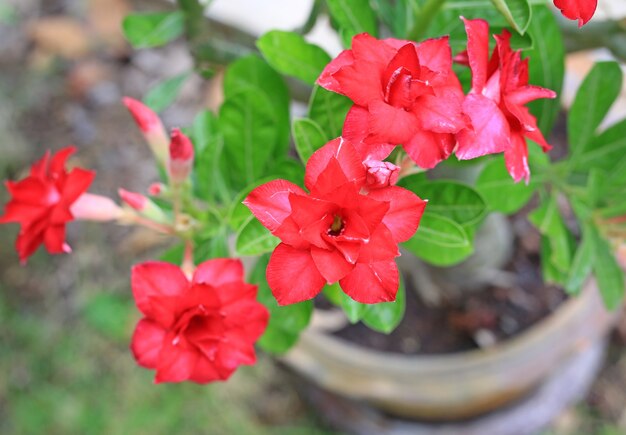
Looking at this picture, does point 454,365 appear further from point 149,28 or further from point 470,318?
point 149,28

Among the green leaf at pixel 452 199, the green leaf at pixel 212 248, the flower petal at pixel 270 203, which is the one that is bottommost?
the green leaf at pixel 212 248

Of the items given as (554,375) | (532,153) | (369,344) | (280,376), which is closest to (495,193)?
(532,153)

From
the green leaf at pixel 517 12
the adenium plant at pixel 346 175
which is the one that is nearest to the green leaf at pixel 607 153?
the adenium plant at pixel 346 175

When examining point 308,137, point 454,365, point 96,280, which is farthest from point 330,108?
point 96,280

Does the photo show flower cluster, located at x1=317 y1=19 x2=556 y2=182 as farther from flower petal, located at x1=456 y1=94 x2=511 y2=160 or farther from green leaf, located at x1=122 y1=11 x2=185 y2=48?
green leaf, located at x1=122 y1=11 x2=185 y2=48

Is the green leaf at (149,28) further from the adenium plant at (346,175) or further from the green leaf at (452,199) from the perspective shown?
the green leaf at (452,199)

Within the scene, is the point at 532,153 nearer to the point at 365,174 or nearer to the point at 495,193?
the point at 495,193
